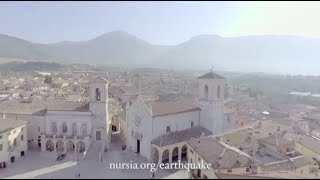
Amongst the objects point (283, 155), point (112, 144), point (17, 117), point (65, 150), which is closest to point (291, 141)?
point (283, 155)

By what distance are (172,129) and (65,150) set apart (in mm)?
12865

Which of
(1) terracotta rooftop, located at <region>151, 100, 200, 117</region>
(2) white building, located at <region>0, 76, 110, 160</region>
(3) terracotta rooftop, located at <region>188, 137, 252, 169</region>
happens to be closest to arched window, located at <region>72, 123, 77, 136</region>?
(2) white building, located at <region>0, 76, 110, 160</region>

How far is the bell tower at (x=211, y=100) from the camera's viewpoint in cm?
4481

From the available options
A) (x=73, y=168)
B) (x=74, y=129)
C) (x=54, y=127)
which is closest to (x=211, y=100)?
(x=74, y=129)

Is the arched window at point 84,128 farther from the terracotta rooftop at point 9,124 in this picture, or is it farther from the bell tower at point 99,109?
the terracotta rooftop at point 9,124

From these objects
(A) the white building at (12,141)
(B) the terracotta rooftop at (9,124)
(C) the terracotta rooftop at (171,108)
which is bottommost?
(A) the white building at (12,141)

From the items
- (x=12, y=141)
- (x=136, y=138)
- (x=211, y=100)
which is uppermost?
(x=211, y=100)

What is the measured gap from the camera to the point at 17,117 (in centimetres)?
4794

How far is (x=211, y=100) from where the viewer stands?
45.2 meters

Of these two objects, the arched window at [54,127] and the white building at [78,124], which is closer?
the white building at [78,124]

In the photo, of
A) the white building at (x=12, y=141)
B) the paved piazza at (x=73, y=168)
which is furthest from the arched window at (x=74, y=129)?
the white building at (x=12, y=141)

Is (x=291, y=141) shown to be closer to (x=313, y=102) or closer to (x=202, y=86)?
(x=202, y=86)

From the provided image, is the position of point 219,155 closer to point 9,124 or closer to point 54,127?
point 54,127

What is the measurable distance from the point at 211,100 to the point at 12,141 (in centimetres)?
2306
